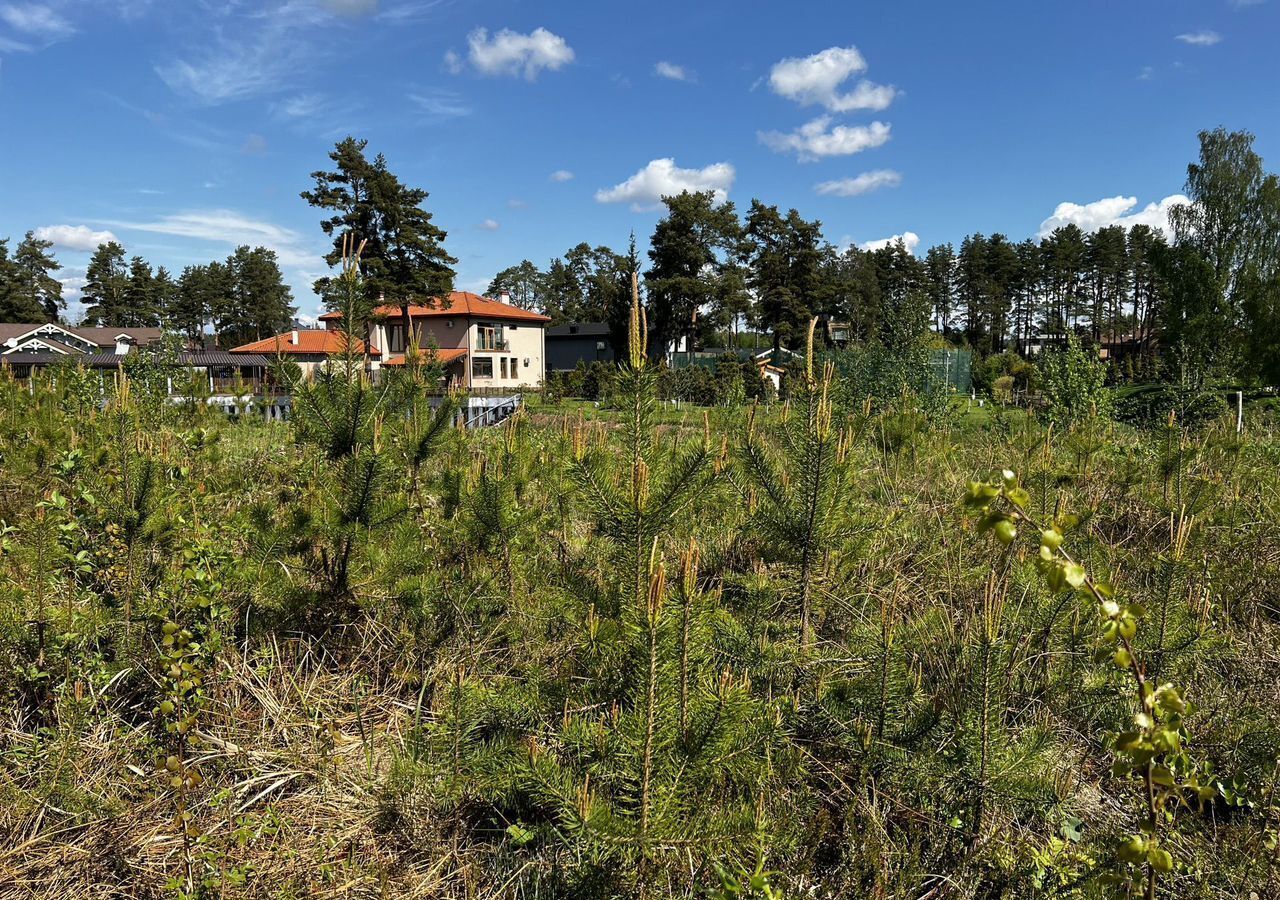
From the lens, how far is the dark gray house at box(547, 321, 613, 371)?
176ft

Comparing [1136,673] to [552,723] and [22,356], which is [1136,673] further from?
[22,356]

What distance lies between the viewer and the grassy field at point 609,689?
1.99m

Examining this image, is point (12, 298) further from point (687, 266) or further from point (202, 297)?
point (687, 266)

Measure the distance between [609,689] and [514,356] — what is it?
46180 mm

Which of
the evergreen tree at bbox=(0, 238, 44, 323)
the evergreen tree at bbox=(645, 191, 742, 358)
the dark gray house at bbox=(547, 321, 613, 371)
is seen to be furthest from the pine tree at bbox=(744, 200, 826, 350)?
the evergreen tree at bbox=(0, 238, 44, 323)

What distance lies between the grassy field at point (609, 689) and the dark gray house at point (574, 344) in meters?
49.7

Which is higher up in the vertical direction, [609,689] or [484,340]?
[484,340]

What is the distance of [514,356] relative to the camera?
1864 inches

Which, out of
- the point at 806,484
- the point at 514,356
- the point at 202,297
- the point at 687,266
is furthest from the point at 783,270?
the point at 202,297

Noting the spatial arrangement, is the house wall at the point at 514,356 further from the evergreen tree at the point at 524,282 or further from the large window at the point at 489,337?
the evergreen tree at the point at 524,282

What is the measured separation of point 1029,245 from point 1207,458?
70.6 metres

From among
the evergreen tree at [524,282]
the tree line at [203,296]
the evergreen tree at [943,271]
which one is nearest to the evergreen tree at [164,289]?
the tree line at [203,296]

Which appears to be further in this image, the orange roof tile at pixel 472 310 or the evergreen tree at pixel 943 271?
the evergreen tree at pixel 943 271

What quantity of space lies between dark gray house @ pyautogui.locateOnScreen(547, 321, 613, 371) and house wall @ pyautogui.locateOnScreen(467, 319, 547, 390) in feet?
13.7
